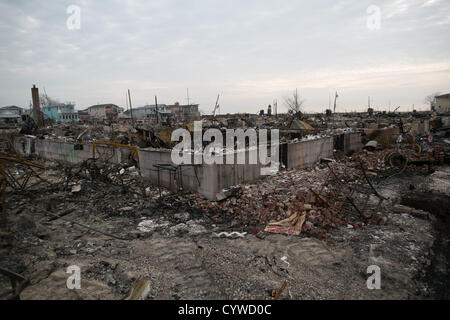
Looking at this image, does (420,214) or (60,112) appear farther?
(60,112)

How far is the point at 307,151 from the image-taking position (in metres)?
11.2

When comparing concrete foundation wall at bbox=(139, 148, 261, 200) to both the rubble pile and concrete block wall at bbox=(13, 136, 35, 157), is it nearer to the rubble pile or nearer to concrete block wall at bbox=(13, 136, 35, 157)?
the rubble pile

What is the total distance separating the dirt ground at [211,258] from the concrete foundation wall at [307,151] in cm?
418

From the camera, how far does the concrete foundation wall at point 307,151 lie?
10.3 meters

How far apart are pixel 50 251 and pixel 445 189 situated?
35.1 feet

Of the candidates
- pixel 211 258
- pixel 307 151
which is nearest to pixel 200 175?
pixel 211 258

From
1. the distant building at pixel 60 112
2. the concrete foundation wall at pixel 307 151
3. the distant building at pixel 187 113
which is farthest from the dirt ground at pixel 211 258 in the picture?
the distant building at pixel 60 112

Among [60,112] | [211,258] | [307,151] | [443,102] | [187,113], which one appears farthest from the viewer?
[60,112]

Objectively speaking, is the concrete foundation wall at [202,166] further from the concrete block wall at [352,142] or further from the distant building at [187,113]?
the distant building at [187,113]

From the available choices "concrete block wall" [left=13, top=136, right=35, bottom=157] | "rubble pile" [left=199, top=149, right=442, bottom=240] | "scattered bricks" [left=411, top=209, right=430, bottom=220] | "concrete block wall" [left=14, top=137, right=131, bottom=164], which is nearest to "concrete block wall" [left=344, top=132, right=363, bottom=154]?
"rubble pile" [left=199, top=149, right=442, bottom=240]

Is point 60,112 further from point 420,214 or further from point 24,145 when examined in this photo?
point 420,214

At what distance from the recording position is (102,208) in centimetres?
723

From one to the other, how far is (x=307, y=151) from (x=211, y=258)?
Result: 26.4 ft
